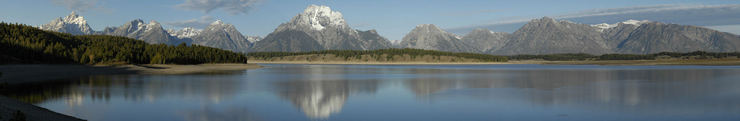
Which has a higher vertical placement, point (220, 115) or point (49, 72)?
point (49, 72)

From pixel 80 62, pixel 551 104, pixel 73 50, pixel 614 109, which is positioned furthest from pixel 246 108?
pixel 73 50

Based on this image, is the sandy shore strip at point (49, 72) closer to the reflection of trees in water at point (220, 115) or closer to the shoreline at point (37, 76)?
the shoreline at point (37, 76)

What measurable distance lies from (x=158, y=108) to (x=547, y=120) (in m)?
23.5

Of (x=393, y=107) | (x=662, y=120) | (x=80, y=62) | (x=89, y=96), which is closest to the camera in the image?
(x=662, y=120)

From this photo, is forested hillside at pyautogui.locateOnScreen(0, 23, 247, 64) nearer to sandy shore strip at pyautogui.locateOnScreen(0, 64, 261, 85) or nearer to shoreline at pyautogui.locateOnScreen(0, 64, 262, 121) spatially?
sandy shore strip at pyautogui.locateOnScreen(0, 64, 261, 85)

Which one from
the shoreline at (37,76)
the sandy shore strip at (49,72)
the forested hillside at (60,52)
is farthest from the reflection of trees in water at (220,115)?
the forested hillside at (60,52)

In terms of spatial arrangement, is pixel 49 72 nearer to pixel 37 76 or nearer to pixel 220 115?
pixel 37 76

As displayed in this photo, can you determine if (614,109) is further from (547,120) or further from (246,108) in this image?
(246,108)

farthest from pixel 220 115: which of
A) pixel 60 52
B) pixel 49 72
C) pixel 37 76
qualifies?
pixel 60 52

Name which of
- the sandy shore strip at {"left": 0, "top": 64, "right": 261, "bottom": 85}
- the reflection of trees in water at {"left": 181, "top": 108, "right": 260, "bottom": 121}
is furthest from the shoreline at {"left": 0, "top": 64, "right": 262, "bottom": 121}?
the reflection of trees in water at {"left": 181, "top": 108, "right": 260, "bottom": 121}

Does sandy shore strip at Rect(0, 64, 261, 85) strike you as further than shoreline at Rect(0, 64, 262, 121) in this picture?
Yes

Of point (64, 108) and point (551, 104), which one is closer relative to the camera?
point (64, 108)

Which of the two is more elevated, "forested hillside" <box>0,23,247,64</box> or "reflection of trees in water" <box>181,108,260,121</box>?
"forested hillside" <box>0,23,247,64</box>

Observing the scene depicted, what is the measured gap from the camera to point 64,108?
29.2 metres
